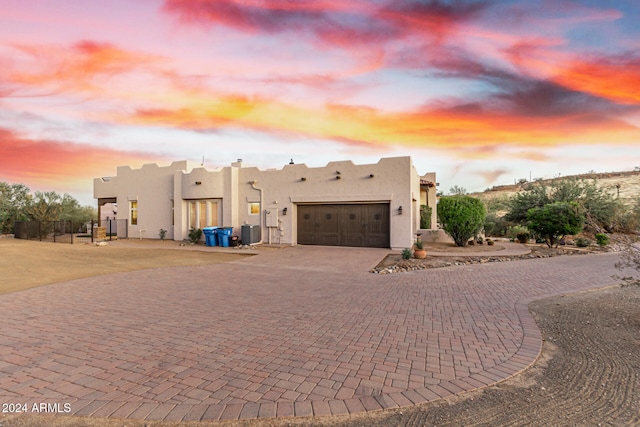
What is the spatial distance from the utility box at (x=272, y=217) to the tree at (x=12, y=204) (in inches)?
909

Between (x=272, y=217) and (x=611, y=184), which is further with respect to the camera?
(x=611, y=184)

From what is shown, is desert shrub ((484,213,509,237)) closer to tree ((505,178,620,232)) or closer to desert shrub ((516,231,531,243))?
tree ((505,178,620,232))

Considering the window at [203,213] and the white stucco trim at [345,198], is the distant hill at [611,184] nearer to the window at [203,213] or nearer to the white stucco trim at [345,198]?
the white stucco trim at [345,198]

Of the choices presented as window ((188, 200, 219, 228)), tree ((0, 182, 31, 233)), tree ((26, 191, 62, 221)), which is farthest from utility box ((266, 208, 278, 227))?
tree ((0, 182, 31, 233))

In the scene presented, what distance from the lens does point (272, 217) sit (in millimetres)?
19266

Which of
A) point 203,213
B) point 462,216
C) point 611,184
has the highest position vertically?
point 611,184

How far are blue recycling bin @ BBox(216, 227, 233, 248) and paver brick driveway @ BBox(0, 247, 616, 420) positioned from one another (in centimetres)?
1004

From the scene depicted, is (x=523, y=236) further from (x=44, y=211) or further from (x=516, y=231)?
(x=44, y=211)

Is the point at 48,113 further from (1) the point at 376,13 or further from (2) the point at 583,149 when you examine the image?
(2) the point at 583,149

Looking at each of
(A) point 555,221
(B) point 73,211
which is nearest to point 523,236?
(A) point 555,221

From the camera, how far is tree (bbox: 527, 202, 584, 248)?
14.9 meters

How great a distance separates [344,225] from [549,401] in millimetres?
15142

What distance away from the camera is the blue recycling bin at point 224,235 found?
19000 mm

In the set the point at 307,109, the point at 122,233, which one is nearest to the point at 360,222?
the point at 307,109
